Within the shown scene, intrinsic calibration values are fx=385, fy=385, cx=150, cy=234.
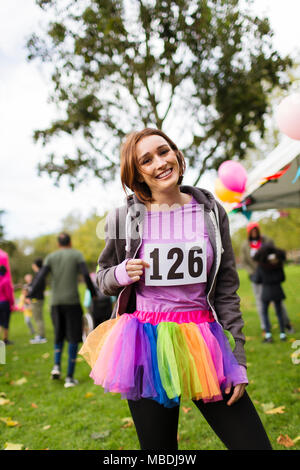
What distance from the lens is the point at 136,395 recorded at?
1.60 m

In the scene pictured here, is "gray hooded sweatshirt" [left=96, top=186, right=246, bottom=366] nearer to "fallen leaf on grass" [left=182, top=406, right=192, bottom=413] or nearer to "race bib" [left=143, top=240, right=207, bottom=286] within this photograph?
"race bib" [left=143, top=240, right=207, bottom=286]

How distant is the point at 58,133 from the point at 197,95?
12.6 feet

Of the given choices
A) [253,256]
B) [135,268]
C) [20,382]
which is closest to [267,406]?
[135,268]

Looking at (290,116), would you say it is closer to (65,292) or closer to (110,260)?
(110,260)

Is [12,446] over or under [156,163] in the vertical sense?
under

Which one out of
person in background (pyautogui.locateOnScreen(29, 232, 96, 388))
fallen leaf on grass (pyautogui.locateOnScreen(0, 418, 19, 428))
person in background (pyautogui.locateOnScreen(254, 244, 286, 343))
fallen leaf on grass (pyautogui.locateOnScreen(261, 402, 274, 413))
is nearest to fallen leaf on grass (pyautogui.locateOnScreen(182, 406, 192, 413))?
fallen leaf on grass (pyautogui.locateOnScreen(261, 402, 274, 413))

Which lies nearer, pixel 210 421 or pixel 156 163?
pixel 210 421

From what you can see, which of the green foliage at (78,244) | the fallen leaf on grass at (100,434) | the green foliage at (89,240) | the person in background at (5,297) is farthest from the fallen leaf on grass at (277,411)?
the green foliage at (89,240)

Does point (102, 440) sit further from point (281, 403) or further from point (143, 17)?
point (143, 17)

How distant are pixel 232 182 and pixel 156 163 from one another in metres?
2.94

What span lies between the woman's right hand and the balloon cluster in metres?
3.14

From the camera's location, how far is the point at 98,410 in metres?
4.24

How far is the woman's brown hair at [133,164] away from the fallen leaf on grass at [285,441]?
235 cm
